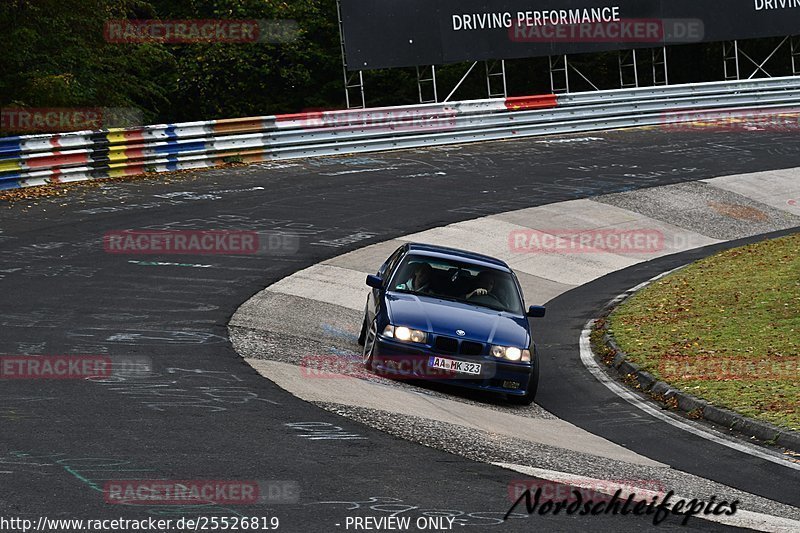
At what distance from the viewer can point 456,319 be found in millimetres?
12398

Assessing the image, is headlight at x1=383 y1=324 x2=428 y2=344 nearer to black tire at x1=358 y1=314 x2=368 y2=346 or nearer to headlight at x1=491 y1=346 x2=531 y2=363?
headlight at x1=491 y1=346 x2=531 y2=363

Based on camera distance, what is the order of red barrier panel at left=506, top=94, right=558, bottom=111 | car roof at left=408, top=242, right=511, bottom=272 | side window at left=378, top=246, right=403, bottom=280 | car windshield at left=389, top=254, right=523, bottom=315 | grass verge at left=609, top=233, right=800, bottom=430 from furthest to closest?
red barrier panel at left=506, top=94, right=558, bottom=111
side window at left=378, top=246, right=403, bottom=280
car roof at left=408, top=242, right=511, bottom=272
car windshield at left=389, top=254, right=523, bottom=315
grass verge at left=609, top=233, right=800, bottom=430

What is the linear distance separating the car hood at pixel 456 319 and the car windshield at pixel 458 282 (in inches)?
9.6

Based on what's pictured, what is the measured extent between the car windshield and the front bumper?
129 cm

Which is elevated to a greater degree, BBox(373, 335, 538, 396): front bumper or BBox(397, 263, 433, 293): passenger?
BBox(397, 263, 433, 293): passenger

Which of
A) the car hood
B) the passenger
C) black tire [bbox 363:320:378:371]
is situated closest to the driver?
the car hood

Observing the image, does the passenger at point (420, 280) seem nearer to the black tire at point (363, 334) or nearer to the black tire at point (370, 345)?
the black tire at point (370, 345)

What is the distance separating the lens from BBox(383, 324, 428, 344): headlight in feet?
39.5

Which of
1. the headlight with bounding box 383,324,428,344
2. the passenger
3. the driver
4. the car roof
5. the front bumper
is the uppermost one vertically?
the car roof

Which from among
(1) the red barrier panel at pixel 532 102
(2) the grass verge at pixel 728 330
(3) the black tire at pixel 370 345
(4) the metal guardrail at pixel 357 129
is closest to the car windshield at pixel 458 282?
(3) the black tire at pixel 370 345

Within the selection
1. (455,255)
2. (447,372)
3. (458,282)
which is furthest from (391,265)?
(447,372)

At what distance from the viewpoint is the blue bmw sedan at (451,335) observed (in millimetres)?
11992

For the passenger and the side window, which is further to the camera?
the side window

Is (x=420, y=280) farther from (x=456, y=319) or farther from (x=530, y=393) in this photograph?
(x=530, y=393)
